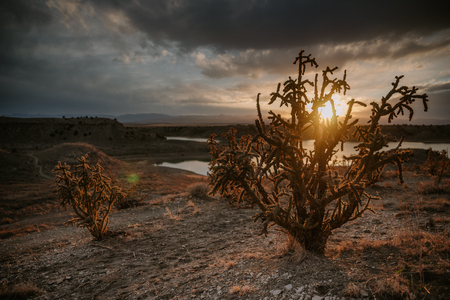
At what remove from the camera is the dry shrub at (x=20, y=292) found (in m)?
4.23

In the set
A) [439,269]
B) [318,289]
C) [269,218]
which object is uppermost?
[269,218]

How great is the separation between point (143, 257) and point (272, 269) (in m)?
3.39

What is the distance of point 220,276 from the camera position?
4160 mm

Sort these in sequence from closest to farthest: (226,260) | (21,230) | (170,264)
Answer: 1. (226,260)
2. (170,264)
3. (21,230)

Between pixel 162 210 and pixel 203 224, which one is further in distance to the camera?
pixel 162 210

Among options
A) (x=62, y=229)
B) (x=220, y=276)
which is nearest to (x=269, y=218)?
(x=220, y=276)

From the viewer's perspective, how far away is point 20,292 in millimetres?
4230

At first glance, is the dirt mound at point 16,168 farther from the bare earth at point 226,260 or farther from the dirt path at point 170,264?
the dirt path at point 170,264

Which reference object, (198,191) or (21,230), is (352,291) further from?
(21,230)

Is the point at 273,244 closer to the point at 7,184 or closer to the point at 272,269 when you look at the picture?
the point at 272,269

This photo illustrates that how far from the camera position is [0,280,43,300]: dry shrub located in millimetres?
4227

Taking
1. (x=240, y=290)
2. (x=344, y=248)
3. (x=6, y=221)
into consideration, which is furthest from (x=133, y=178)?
(x=344, y=248)

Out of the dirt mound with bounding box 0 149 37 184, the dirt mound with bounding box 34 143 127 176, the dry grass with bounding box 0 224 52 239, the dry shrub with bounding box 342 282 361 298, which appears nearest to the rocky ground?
the dry shrub with bounding box 342 282 361 298

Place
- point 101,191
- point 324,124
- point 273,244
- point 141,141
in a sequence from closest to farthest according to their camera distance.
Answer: point 324,124
point 273,244
point 101,191
point 141,141
